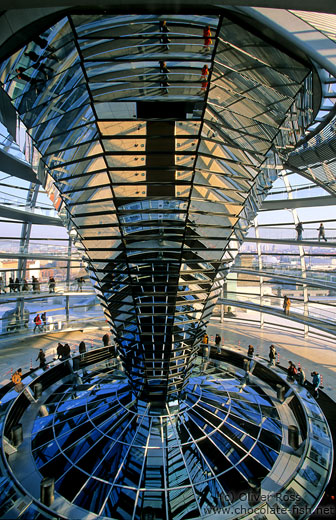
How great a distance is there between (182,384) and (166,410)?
1.06 metres

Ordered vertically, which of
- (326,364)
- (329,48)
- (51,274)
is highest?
(329,48)

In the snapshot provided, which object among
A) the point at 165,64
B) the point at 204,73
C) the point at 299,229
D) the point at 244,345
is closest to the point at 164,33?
the point at 165,64

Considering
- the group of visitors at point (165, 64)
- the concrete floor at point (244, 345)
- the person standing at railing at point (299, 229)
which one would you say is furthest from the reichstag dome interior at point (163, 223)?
the person standing at railing at point (299, 229)

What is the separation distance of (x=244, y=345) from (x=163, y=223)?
14849mm

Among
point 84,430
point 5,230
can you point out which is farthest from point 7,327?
point 84,430

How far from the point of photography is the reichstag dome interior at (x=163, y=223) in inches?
213

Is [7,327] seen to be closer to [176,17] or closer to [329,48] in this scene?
[176,17]

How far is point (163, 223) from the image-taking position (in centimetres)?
797

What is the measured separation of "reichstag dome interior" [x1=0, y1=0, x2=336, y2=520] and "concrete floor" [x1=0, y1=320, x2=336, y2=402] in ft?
10.4

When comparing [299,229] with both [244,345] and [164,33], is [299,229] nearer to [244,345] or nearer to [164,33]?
[244,345]

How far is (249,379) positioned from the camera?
45.0 feet

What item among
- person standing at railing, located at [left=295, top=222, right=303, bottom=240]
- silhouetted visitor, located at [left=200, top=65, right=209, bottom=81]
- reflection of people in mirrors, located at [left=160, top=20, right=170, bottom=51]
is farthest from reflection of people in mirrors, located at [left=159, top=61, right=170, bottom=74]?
person standing at railing, located at [left=295, top=222, right=303, bottom=240]

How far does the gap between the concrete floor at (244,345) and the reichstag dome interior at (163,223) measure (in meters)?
3.16

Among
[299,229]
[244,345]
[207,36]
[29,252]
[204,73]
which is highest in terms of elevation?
[207,36]
